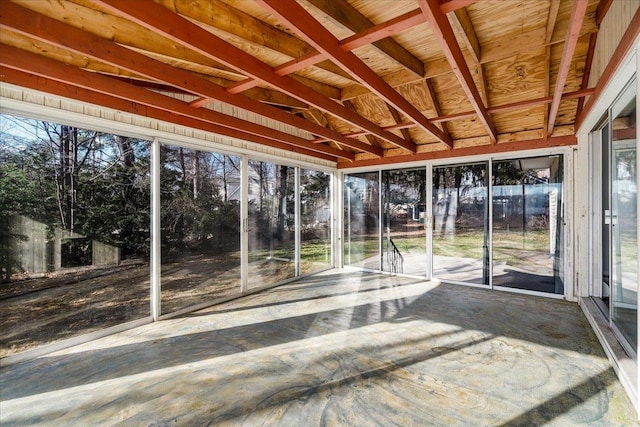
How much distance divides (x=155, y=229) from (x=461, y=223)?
507cm

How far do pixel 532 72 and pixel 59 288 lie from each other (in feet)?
19.0

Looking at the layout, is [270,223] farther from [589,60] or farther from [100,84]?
[589,60]

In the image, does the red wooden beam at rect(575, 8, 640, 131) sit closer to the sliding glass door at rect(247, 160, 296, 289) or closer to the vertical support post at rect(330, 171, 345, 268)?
the sliding glass door at rect(247, 160, 296, 289)

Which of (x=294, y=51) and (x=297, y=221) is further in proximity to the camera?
(x=297, y=221)

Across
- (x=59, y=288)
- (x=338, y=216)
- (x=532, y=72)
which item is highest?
(x=532, y=72)

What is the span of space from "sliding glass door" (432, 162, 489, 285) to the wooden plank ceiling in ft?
4.71

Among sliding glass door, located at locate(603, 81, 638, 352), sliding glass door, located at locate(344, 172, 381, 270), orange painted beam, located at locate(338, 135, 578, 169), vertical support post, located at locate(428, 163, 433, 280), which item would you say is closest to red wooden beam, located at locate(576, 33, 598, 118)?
sliding glass door, located at locate(603, 81, 638, 352)

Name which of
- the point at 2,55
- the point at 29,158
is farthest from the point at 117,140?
the point at 2,55

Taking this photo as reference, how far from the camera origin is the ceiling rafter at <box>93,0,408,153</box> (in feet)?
5.34

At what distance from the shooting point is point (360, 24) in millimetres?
2229

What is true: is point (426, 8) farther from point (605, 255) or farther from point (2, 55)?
point (605, 255)

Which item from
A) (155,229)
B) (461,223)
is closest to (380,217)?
(461,223)

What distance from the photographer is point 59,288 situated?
2961mm

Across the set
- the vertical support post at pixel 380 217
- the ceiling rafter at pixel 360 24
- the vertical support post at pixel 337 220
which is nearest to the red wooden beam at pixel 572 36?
the ceiling rafter at pixel 360 24
